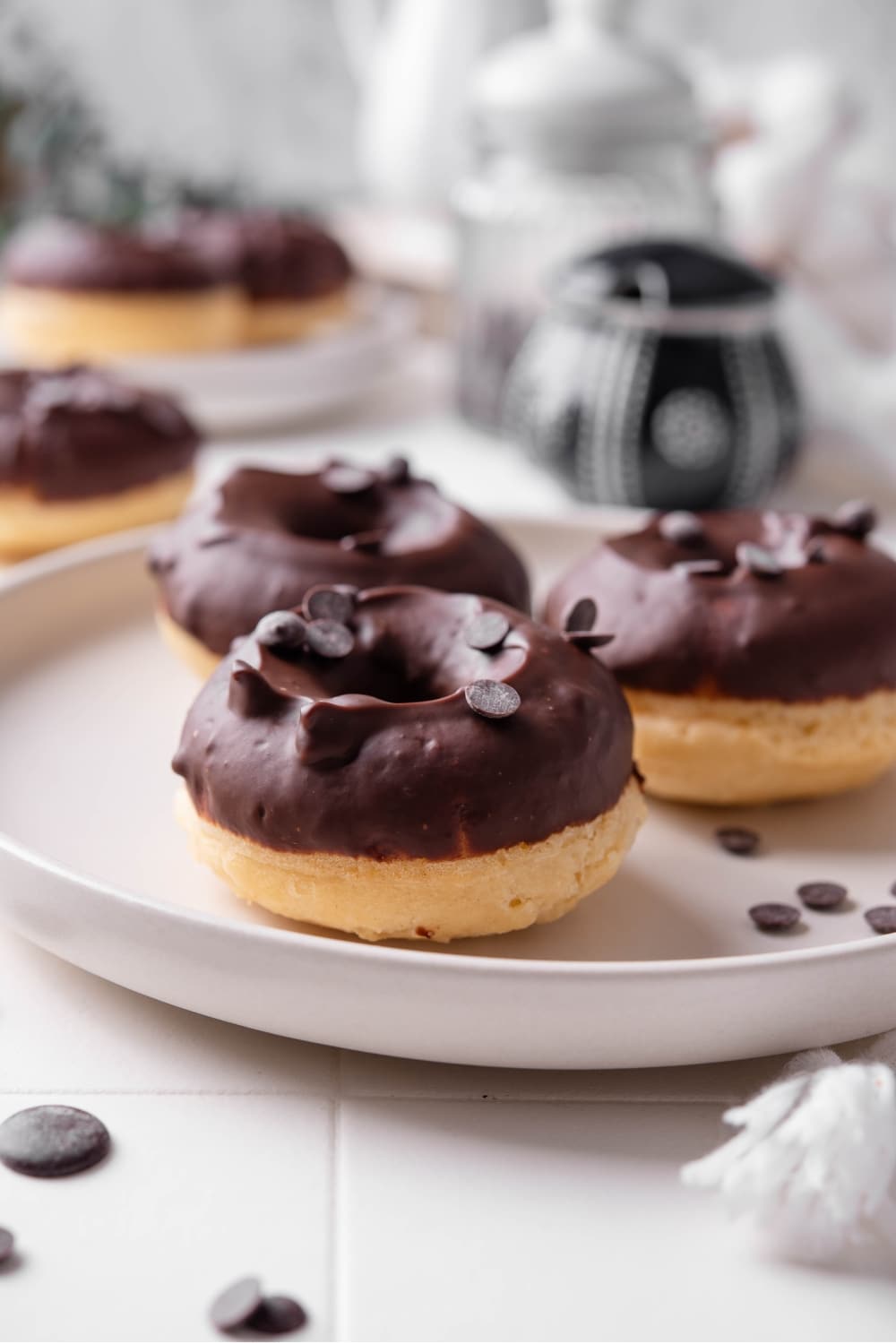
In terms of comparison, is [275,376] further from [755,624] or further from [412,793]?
[412,793]

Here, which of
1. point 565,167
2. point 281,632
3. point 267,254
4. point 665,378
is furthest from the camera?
point 267,254

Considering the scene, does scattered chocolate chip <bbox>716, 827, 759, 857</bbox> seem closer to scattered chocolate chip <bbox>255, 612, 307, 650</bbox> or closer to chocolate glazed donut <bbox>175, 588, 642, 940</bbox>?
chocolate glazed donut <bbox>175, 588, 642, 940</bbox>

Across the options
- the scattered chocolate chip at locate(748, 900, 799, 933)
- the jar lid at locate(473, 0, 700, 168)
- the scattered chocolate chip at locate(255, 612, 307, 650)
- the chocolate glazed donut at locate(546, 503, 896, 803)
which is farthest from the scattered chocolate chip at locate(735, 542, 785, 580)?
the jar lid at locate(473, 0, 700, 168)

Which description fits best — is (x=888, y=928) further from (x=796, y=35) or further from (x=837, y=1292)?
(x=796, y=35)

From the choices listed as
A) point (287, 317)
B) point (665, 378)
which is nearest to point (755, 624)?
point (665, 378)

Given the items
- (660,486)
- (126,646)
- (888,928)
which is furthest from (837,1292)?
(660,486)
